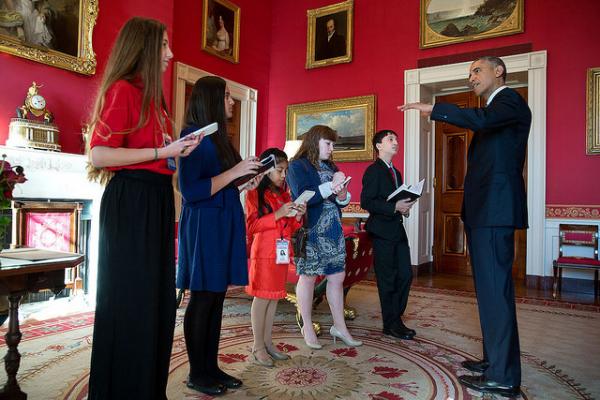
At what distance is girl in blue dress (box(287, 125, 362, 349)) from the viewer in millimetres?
2945

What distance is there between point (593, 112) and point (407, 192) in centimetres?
402

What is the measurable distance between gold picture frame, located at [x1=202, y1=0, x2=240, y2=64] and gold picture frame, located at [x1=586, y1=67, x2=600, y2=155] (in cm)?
552

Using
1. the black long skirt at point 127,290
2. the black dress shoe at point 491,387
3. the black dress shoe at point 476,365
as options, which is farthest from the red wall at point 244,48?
the black dress shoe at point 491,387

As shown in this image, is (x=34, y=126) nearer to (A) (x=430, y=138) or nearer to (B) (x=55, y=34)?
(B) (x=55, y=34)

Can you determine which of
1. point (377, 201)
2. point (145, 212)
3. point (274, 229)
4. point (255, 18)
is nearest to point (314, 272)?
point (274, 229)

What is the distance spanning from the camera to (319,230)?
2977mm

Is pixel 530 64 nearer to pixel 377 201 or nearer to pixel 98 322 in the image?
pixel 377 201

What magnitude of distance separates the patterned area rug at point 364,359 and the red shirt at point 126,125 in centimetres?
132

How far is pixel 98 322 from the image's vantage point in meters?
1.46

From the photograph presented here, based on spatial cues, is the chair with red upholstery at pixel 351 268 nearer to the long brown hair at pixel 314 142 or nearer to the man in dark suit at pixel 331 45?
the long brown hair at pixel 314 142

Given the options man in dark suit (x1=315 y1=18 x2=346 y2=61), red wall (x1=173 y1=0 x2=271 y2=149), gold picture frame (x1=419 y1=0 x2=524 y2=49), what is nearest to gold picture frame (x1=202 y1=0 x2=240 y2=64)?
red wall (x1=173 y1=0 x2=271 y2=149)

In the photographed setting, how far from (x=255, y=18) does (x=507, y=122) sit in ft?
23.1

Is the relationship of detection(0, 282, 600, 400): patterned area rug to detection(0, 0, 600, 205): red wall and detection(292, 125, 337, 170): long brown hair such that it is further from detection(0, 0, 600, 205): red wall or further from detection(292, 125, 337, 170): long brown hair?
detection(0, 0, 600, 205): red wall

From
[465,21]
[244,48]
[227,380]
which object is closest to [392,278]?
[227,380]
